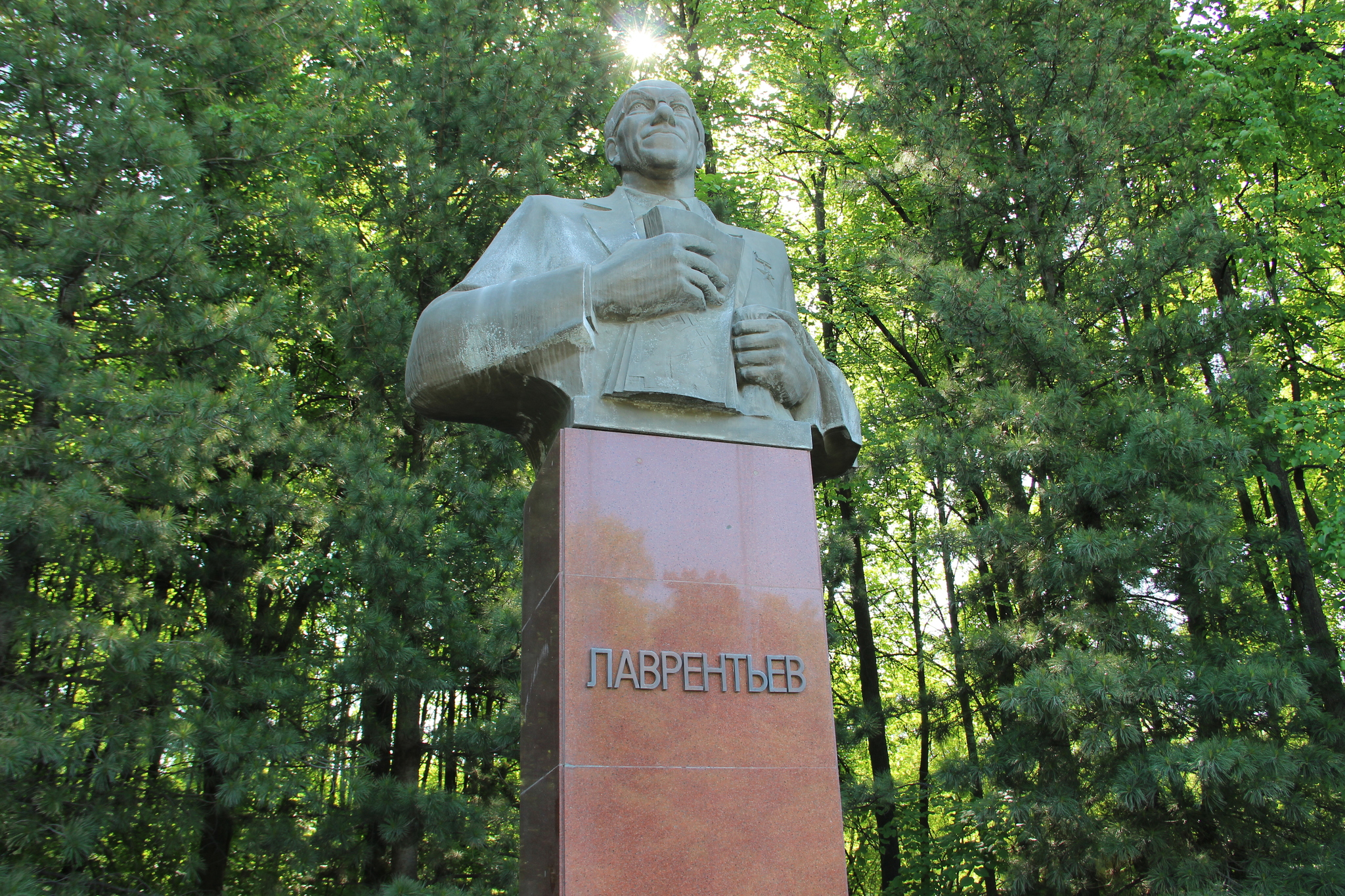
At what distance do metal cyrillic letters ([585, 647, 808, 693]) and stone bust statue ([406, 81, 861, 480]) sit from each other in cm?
82

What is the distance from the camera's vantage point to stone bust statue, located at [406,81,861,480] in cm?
396

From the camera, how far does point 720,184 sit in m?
14.2

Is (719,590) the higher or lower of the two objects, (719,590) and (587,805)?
the higher

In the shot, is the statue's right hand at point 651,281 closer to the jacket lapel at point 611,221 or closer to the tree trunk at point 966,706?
the jacket lapel at point 611,221

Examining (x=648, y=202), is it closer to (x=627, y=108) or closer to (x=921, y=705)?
(x=627, y=108)

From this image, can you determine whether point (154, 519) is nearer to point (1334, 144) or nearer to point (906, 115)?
point (906, 115)

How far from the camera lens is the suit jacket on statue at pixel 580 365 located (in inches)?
155

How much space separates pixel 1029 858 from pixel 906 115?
7573 mm

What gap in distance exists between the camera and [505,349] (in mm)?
4004

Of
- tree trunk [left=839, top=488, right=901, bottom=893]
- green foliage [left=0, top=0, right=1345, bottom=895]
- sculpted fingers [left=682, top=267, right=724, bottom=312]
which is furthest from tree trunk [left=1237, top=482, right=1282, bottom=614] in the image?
sculpted fingers [left=682, top=267, right=724, bottom=312]

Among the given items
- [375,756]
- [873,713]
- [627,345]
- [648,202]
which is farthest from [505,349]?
[873,713]

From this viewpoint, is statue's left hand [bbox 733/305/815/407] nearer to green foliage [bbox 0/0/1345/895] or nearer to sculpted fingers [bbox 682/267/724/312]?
sculpted fingers [bbox 682/267/724/312]

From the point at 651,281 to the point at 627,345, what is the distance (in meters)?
0.25

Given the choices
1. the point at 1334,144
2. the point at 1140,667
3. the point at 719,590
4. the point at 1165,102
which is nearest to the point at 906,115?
the point at 1165,102
